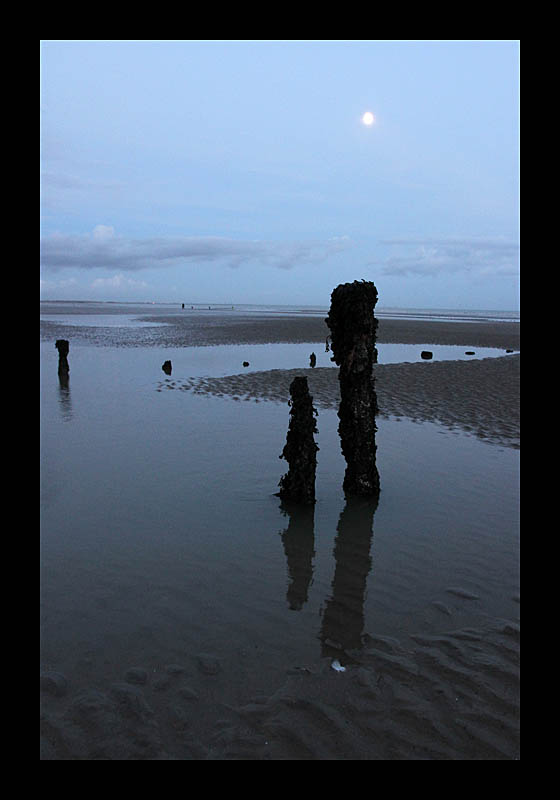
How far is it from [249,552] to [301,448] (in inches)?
105

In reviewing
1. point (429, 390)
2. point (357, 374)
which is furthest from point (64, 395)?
point (429, 390)

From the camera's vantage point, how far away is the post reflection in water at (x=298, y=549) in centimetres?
740

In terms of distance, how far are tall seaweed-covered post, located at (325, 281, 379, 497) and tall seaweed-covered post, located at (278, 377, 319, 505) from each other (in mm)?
836

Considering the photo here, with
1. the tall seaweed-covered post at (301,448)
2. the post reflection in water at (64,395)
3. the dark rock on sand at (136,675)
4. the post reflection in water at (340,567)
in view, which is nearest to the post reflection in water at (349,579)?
the post reflection in water at (340,567)

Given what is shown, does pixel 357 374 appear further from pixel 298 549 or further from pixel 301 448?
pixel 298 549

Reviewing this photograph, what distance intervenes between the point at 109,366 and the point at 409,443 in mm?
21100

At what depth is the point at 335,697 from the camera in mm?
5316

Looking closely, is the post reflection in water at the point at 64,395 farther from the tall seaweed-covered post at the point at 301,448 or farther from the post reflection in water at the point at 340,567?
the post reflection in water at the point at 340,567

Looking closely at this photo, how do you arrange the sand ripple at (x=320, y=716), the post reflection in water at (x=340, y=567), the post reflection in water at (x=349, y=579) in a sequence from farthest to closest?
the post reflection in water at (x=340, y=567)
the post reflection in water at (x=349, y=579)
the sand ripple at (x=320, y=716)

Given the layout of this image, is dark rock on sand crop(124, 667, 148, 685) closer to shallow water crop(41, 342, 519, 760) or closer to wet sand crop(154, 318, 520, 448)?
shallow water crop(41, 342, 519, 760)

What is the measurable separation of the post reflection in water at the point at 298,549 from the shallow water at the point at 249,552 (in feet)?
0.12

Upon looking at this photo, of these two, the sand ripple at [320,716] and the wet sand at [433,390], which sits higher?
the wet sand at [433,390]
